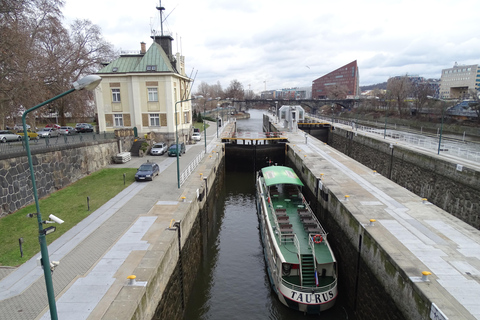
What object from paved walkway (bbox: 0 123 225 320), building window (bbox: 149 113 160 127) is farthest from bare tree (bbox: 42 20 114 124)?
paved walkway (bbox: 0 123 225 320)

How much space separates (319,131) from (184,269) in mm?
50506

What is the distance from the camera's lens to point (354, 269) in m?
14.0

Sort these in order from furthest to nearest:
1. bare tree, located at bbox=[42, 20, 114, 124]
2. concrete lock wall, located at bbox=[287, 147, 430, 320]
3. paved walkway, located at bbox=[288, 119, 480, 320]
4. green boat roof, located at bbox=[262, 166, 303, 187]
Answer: bare tree, located at bbox=[42, 20, 114, 124]
green boat roof, located at bbox=[262, 166, 303, 187]
concrete lock wall, located at bbox=[287, 147, 430, 320]
paved walkway, located at bbox=[288, 119, 480, 320]

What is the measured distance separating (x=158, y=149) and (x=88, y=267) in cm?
2449

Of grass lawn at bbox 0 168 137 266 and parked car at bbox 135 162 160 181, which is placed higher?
parked car at bbox 135 162 160 181

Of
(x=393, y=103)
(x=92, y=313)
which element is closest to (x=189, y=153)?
(x=92, y=313)

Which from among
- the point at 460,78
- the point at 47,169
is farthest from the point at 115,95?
the point at 460,78

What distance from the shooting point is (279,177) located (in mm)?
22141

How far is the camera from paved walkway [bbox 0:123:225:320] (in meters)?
9.40

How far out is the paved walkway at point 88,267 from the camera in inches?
370

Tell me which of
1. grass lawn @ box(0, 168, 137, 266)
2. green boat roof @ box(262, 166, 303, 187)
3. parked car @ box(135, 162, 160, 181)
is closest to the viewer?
grass lawn @ box(0, 168, 137, 266)

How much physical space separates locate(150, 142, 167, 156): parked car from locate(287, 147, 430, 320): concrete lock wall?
2186 centimetres

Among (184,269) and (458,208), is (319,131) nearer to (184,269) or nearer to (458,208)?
(458,208)

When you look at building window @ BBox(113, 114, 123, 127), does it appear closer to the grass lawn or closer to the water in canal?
the grass lawn
